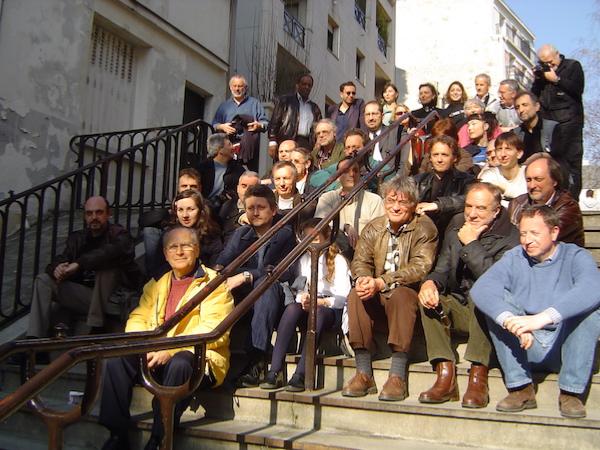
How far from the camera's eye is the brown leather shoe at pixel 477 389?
3.41 meters

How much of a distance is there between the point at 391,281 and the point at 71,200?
3081 millimetres

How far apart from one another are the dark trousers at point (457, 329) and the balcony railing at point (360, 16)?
17.2 meters

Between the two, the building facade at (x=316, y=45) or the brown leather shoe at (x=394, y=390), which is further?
the building facade at (x=316, y=45)

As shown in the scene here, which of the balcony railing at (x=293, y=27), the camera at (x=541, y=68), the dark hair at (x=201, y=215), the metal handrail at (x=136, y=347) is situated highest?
the balcony railing at (x=293, y=27)

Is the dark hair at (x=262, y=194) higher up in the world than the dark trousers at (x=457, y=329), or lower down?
higher up

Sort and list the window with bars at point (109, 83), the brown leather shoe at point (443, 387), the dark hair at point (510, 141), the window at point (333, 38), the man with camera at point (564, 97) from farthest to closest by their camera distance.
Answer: the window at point (333, 38)
the window with bars at point (109, 83)
the man with camera at point (564, 97)
the dark hair at point (510, 141)
the brown leather shoe at point (443, 387)

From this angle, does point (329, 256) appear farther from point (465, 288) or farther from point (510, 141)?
point (510, 141)

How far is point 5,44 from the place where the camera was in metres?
7.14

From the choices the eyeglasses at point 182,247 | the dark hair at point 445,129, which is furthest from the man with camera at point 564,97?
the eyeglasses at point 182,247

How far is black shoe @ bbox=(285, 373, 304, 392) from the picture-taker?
152 inches

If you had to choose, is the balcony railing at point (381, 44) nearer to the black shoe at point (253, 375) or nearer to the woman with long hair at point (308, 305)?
the woman with long hair at point (308, 305)

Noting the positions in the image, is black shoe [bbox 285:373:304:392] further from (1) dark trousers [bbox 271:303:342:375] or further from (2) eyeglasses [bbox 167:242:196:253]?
(2) eyeglasses [bbox 167:242:196:253]

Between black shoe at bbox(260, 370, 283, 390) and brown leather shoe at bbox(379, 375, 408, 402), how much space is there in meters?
0.67

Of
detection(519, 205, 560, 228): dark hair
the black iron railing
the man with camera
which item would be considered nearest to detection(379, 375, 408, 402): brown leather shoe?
detection(519, 205, 560, 228): dark hair
